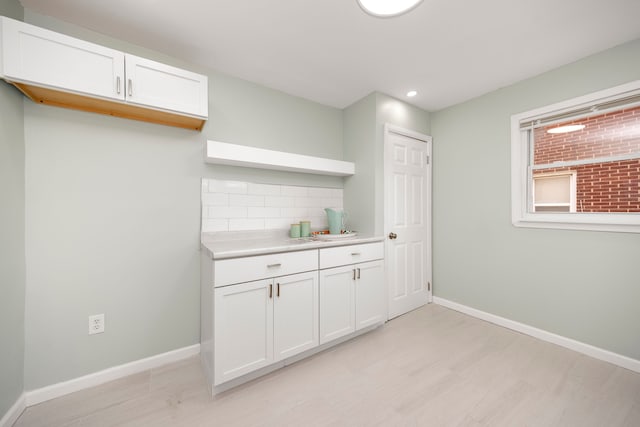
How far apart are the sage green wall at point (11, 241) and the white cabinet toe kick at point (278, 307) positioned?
3.23 ft

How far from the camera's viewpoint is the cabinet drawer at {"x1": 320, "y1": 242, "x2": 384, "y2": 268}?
77.4 inches

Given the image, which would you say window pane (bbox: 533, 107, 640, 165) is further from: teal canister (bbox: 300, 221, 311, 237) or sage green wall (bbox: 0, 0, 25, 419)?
sage green wall (bbox: 0, 0, 25, 419)

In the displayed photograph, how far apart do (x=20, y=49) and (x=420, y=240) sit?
3.56 meters

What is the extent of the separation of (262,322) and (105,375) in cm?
117

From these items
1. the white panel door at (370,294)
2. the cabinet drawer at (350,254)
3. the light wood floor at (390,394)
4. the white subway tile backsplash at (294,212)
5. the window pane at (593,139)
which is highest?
the window pane at (593,139)

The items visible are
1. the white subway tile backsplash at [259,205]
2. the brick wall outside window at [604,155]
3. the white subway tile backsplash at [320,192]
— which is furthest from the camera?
the white subway tile backsplash at [320,192]

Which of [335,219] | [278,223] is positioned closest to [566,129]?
[335,219]

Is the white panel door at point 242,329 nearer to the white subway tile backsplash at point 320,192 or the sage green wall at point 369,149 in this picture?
the white subway tile backsplash at point 320,192

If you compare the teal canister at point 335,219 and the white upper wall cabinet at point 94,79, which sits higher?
the white upper wall cabinet at point 94,79

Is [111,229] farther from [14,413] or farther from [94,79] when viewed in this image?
[14,413]

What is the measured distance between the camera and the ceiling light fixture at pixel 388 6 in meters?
1.18

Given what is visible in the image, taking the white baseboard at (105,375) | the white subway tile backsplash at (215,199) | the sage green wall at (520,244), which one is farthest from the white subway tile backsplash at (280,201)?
the sage green wall at (520,244)

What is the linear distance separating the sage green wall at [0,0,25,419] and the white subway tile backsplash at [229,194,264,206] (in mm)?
1242

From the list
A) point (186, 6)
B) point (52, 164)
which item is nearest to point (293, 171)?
point (186, 6)
